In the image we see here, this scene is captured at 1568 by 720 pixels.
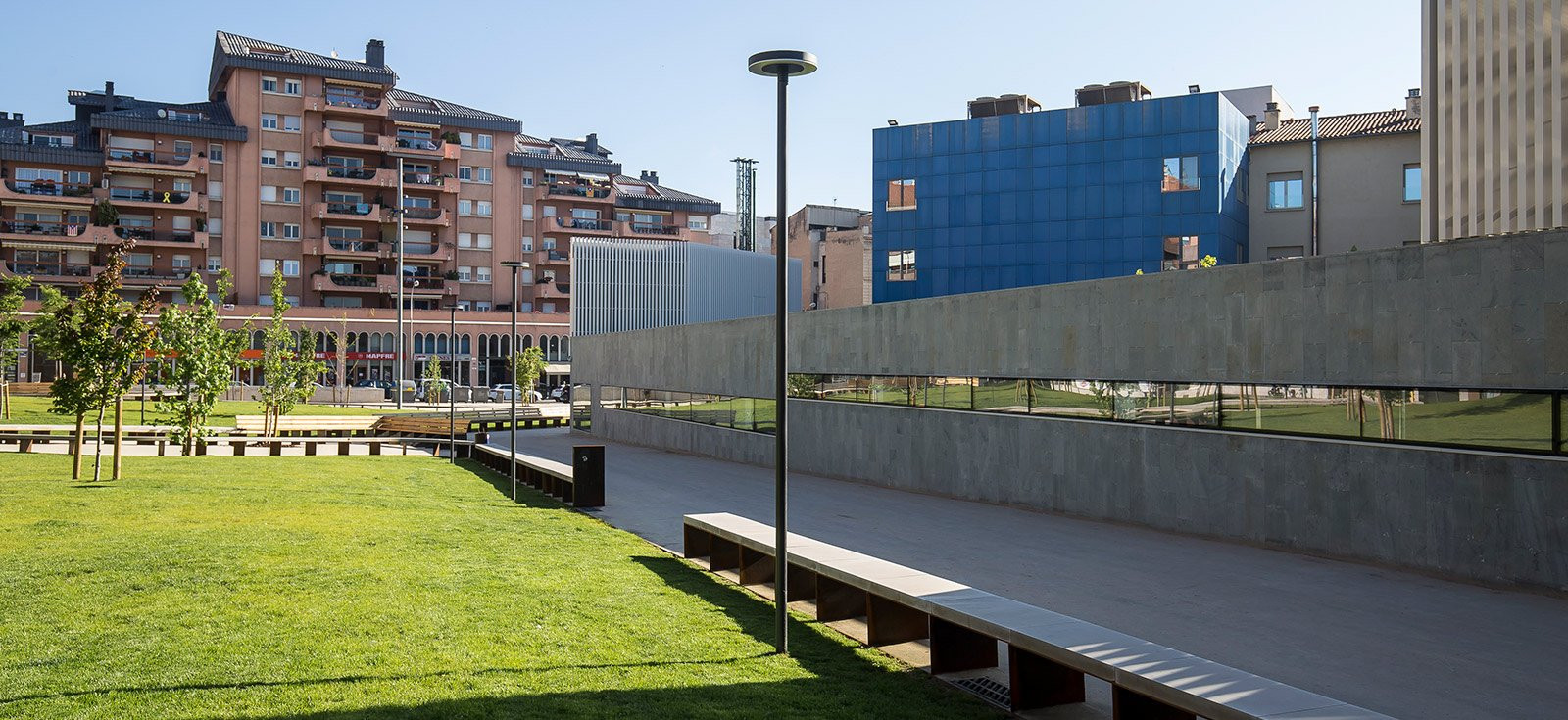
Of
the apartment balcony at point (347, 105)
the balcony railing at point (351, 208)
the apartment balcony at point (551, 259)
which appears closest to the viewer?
the apartment balcony at point (347, 105)

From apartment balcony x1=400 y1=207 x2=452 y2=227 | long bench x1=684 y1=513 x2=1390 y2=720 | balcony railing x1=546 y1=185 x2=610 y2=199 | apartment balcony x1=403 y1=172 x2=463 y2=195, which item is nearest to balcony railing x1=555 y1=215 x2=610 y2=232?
balcony railing x1=546 y1=185 x2=610 y2=199

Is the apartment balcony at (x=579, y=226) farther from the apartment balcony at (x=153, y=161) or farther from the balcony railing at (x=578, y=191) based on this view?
the apartment balcony at (x=153, y=161)

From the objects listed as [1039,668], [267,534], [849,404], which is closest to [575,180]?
[849,404]

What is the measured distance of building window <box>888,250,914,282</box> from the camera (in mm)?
66125

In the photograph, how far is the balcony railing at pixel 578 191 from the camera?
9312 centimetres

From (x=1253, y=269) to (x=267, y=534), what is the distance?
1291 centimetres

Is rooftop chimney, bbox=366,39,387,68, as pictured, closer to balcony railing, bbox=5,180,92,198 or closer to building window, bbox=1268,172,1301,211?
balcony railing, bbox=5,180,92,198

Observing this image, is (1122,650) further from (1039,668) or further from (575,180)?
(575,180)

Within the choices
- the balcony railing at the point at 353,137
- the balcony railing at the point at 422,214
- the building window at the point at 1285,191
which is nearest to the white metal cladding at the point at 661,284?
the balcony railing at the point at 422,214

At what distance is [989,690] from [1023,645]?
2.38 feet

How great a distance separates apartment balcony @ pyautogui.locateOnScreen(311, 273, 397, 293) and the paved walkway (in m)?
69.6

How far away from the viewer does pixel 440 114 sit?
87.1 m

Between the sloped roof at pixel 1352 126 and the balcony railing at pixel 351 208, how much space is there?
6142 cm

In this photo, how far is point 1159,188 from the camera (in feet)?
188
